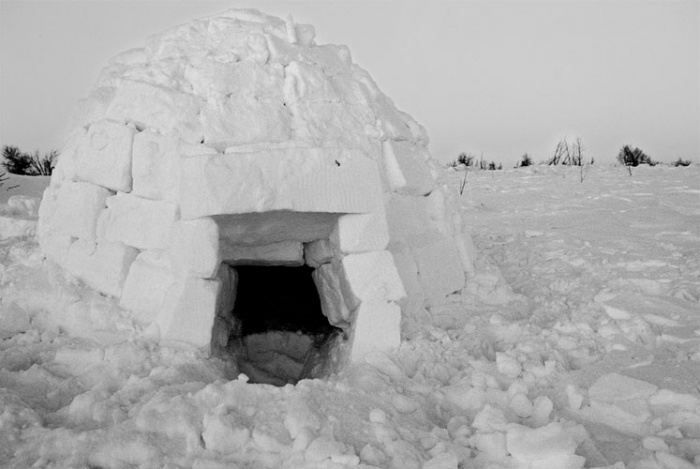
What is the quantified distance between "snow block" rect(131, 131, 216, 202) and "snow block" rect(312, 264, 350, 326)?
108 cm

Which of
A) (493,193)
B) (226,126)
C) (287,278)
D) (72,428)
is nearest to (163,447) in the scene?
(72,428)

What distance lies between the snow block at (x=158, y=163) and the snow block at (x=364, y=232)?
92 centimetres

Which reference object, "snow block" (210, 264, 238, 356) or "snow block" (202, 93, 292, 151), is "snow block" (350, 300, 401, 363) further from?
"snow block" (202, 93, 292, 151)

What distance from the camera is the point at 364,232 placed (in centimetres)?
305

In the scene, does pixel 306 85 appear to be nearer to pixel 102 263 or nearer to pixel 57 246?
pixel 102 263

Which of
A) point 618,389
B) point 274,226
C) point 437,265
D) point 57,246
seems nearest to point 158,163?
point 274,226

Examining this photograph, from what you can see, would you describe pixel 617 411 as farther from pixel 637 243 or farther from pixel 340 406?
pixel 637 243

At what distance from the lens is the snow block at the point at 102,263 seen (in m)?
3.24

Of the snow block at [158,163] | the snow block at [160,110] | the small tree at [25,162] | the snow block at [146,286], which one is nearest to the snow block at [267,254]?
the snow block at [146,286]

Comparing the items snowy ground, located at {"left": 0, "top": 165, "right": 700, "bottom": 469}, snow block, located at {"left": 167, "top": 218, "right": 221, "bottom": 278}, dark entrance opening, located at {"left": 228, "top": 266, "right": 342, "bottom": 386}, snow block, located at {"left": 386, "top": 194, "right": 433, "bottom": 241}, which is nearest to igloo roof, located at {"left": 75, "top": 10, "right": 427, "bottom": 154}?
snow block, located at {"left": 386, "top": 194, "right": 433, "bottom": 241}

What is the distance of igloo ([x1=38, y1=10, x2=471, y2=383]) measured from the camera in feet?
9.57

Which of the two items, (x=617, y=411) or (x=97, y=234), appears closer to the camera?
(x=617, y=411)

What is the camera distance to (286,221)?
322cm

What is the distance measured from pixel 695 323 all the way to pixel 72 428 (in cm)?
319
